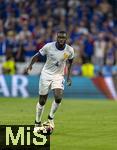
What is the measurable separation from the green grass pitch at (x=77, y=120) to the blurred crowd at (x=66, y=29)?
2511mm

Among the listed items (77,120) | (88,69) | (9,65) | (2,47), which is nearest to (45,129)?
(77,120)

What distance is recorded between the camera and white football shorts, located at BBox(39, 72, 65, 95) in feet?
49.5

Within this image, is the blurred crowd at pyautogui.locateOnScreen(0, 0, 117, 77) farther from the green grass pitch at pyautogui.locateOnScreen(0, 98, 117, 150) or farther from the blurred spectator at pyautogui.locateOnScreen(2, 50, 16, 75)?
the green grass pitch at pyautogui.locateOnScreen(0, 98, 117, 150)

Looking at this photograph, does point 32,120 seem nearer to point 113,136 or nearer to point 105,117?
point 105,117

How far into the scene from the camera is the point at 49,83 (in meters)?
15.2

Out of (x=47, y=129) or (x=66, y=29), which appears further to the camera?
(x=66, y=29)

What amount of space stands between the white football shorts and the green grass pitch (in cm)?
102

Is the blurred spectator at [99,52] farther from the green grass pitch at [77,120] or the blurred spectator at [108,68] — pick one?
the green grass pitch at [77,120]

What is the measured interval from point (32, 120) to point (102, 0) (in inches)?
622

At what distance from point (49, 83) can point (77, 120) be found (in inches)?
130

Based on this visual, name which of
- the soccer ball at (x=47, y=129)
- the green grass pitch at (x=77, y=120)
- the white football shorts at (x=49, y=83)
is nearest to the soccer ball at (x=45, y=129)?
the soccer ball at (x=47, y=129)

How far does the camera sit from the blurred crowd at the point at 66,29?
28.3 m

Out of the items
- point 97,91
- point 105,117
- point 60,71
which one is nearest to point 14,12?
point 97,91

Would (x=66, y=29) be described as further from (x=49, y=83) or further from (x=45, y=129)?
(x=45, y=129)
